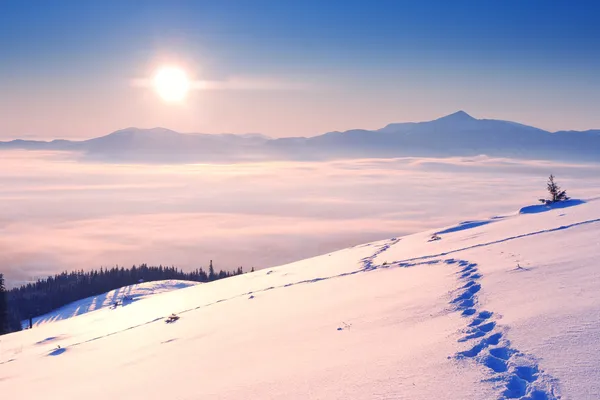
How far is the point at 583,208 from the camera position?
17.9 metres

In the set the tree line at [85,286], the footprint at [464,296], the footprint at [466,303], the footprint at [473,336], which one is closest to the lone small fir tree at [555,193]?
the footprint at [464,296]

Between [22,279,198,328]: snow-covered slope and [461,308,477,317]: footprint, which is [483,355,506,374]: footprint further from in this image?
[22,279,198,328]: snow-covered slope

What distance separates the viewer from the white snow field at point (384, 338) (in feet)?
18.2

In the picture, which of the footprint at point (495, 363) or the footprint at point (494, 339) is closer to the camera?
the footprint at point (495, 363)

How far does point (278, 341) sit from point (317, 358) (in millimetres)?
1793

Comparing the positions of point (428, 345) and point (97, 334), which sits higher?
point (428, 345)

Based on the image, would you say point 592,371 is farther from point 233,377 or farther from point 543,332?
point 233,377

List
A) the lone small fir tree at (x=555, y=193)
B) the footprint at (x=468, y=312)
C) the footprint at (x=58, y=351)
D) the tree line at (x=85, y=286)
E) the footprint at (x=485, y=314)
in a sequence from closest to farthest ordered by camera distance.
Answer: the footprint at (x=485, y=314) → the footprint at (x=468, y=312) → the footprint at (x=58, y=351) → the lone small fir tree at (x=555, y=193) → the tree line at (x=85, y=286)

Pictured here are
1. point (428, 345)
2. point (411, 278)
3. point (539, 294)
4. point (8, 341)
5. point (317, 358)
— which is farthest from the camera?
point (8, 341)

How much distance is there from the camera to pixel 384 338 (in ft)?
24.8

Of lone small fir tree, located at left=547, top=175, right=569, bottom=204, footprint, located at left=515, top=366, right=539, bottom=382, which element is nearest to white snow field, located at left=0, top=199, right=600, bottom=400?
footprint, located at left=515, top=366, right=539, bottom=382

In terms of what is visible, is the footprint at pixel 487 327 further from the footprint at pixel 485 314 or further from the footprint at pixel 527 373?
the footprint at pixel 527 373

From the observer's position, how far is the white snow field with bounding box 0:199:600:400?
5551 mm

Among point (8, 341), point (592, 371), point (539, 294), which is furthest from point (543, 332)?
point (8, 341)
